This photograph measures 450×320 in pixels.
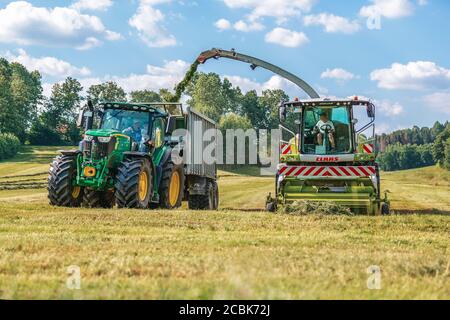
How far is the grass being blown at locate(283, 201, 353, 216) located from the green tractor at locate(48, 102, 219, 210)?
3.48 meters

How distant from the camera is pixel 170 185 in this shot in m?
18.0

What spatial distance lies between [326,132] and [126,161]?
533 centimetres

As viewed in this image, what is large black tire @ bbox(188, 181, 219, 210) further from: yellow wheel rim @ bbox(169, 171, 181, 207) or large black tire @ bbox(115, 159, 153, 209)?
large black tire @ bbox(115, 159, 153, 209)

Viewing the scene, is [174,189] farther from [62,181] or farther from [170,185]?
[62,181]

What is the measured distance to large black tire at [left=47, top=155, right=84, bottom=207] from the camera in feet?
52.1

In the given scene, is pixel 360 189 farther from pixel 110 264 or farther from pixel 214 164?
pixel 110 264

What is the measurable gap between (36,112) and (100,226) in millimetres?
91545

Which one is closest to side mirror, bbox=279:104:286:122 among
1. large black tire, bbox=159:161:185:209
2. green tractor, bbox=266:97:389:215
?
green tractor, bbox=266:97:389:215

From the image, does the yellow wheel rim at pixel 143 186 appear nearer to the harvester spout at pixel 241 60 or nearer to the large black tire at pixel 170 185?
Answer: the large black tire at pixel 170 185

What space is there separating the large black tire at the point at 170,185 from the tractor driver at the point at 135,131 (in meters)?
1.12

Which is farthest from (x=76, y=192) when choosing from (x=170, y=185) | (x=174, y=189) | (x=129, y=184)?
(x=174, y=189)

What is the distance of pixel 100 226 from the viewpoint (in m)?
10.6

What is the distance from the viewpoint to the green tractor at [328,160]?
53.3 feet
